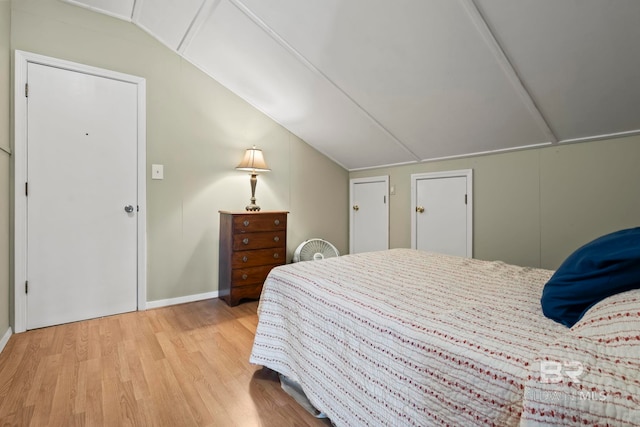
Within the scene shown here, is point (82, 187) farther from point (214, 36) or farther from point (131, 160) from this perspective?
point (214, 36)

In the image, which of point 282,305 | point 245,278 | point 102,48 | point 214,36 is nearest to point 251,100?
point 214,36

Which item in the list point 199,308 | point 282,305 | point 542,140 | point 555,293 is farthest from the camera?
point 199,308

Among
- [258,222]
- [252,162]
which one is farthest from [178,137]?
[258,222]

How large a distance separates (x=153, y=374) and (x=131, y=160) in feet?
5.69

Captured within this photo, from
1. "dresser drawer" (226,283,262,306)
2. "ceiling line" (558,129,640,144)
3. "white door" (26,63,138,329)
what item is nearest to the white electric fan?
"dresser drawer" (226,283,262,306)

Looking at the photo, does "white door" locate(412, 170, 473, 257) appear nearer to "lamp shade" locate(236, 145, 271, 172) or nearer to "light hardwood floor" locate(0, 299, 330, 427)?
"lamp shade" locate(236, 145, 271, 172)

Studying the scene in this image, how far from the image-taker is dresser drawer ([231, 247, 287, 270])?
2.74 m

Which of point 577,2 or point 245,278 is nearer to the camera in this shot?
point 577,2

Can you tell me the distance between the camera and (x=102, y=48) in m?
2.47

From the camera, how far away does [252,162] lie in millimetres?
2943

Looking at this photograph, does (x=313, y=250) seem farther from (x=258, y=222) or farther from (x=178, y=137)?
(x=178, y=137)

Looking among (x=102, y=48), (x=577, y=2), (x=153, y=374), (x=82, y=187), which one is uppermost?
(x=102, y=48)

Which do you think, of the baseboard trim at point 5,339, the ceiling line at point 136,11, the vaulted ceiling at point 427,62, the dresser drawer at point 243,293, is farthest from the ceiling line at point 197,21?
the baseboard trim at point 5,339

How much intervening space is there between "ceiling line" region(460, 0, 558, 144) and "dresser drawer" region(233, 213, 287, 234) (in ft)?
6.79
